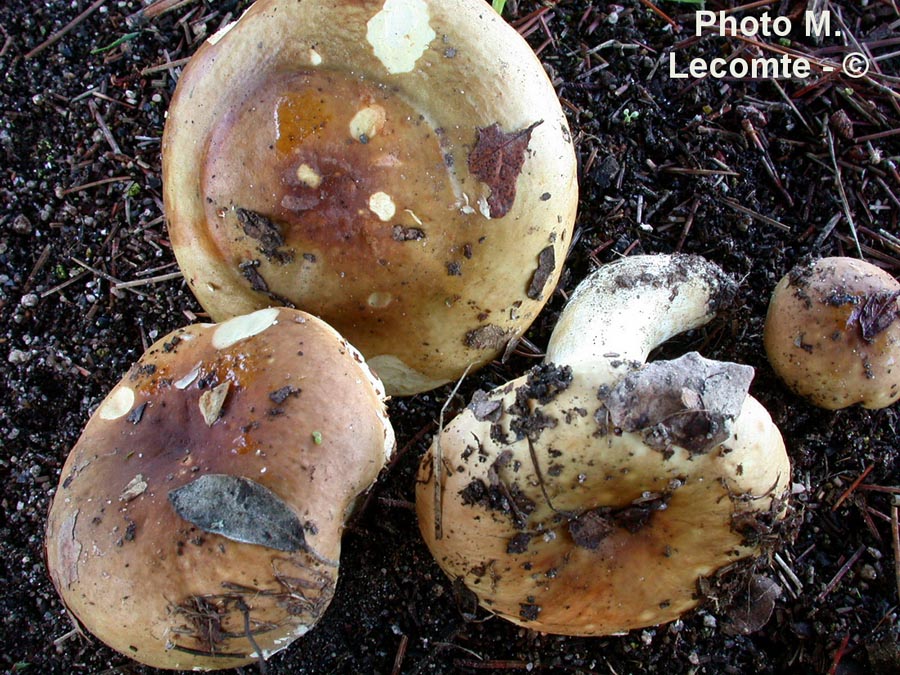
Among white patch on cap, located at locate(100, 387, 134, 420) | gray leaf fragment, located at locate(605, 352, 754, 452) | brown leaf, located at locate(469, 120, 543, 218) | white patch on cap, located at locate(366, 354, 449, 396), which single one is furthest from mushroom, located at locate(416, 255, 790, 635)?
white patch on cap, located at locate(100, 387, 134, 420)

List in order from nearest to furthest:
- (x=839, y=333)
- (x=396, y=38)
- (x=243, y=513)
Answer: (x=243, y=513) → (x=396, y=38) → (x=839, y=333)

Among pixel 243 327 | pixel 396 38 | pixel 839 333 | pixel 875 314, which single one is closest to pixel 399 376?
pixel 243 327

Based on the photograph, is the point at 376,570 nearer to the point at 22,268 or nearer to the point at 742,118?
the point at 22,268

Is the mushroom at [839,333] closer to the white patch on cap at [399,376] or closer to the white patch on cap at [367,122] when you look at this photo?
the white patch on cap at [399,376]

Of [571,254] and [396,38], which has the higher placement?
[396,38]

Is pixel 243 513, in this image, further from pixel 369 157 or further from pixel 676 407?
pixel 676 407

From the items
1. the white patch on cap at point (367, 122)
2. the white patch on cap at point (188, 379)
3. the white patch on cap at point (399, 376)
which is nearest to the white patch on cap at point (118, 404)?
the white patch on cap at point (188, 379)

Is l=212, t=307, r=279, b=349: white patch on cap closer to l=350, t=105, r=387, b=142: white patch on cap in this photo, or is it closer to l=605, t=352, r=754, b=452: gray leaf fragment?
l=350, t=105, r=387, b=142: white patch on cap
